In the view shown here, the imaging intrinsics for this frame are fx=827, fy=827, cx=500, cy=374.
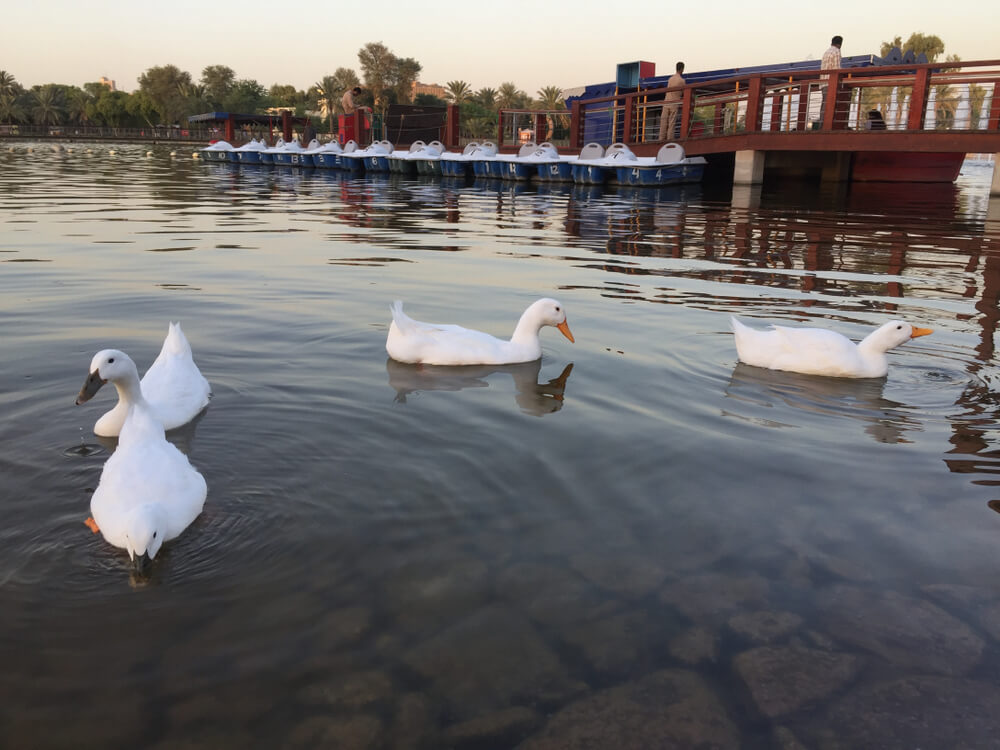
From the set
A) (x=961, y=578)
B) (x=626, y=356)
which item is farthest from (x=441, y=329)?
(x=961, y=578)

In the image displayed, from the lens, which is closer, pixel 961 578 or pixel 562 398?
pixel 961 578

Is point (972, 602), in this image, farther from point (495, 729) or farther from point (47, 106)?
point (47, 106)

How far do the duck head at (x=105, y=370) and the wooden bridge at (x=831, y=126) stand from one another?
61.0 feet

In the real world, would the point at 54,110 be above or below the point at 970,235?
above

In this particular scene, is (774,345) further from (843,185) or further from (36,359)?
(843,185)

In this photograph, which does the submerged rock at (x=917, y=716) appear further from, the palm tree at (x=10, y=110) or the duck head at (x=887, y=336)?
the palm tree at (x=10, y=110)

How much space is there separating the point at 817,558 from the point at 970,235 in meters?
13.0

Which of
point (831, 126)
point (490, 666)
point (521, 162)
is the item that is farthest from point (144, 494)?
point (521, 162)

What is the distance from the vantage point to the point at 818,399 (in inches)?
216

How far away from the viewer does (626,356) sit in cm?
639

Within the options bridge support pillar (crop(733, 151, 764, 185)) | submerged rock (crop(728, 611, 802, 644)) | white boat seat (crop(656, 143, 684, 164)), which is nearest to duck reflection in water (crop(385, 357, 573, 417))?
submerged rock (crop(728, 611, 802, 644))

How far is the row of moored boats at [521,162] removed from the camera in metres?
25.0

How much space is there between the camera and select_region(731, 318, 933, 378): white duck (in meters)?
5.80

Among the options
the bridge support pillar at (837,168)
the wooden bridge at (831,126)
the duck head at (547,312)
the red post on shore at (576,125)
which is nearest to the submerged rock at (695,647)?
the duck head at (547,312)
